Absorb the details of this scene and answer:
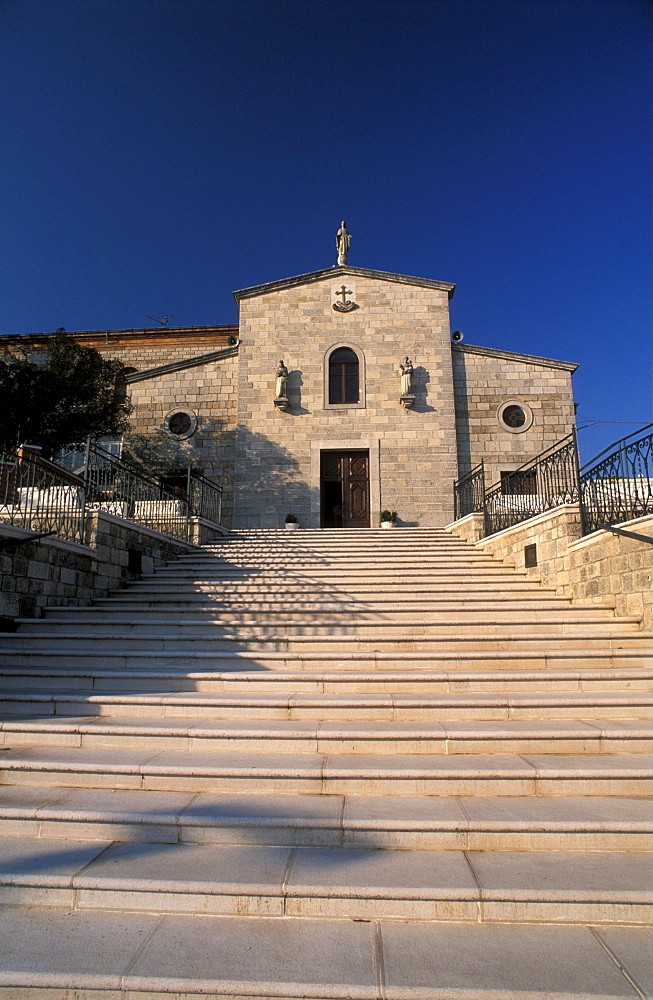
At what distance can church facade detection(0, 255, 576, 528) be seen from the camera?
16.5 m

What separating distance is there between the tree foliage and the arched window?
22.0 feet

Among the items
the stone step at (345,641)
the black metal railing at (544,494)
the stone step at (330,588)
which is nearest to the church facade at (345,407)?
the black metal railing at (544,494)

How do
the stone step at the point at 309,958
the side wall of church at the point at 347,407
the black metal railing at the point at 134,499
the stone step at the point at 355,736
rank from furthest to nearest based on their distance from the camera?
the side wall of church at the point at 347,407 < the black metal railing at the point at 134,499 < the stone step at the point at 355,736 < the stone step at the point at 309,958

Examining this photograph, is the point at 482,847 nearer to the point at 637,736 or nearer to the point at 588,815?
the point at 588,815

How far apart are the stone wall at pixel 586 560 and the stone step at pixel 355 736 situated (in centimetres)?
223

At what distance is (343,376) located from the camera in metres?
17.4

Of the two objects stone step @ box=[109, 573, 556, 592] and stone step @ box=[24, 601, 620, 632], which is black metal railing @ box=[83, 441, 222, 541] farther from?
stone step @ box=[24, 601, 620, 632]

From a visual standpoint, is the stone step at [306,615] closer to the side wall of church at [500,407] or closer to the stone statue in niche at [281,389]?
the side wall of church at [500,407]

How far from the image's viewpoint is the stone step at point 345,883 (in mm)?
2760

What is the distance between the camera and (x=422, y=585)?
28.8 ft

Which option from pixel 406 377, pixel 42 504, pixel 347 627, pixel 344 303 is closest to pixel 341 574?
pixel 347 627

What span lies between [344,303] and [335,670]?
14299mm

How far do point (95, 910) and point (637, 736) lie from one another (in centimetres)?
397

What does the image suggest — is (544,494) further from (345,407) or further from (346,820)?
(345,407)
